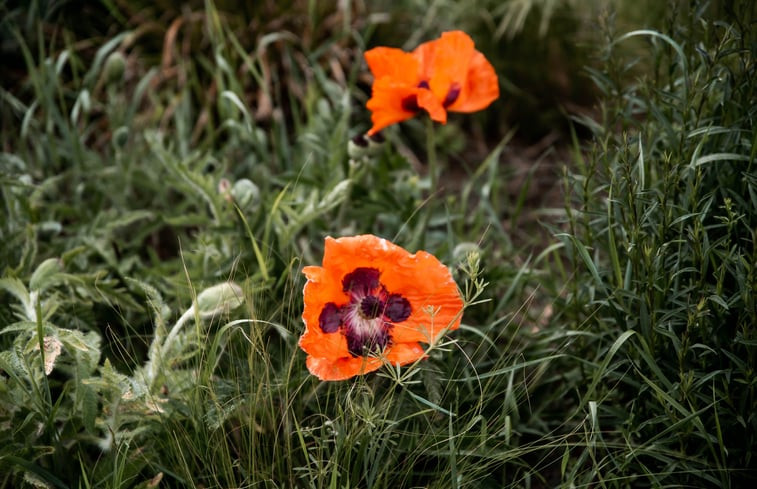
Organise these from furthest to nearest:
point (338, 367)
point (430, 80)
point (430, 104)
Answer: point (430, 80), point (430, 104), point (338, 367)

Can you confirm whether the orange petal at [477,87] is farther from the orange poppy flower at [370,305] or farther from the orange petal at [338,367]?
the orange petal at [338,367]

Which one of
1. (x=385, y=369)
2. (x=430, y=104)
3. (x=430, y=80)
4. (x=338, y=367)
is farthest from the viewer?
(x=430, y=80)

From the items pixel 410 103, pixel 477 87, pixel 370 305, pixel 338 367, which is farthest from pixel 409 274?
pixel 477 87

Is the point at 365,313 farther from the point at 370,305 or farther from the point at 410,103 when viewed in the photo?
the point at 410,103

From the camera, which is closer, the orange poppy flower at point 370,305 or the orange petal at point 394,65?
the orange poppy flower at point 370,305

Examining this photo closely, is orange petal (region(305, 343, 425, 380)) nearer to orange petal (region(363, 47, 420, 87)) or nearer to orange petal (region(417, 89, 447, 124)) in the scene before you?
orange petal (region(417, 89, 447, 124))

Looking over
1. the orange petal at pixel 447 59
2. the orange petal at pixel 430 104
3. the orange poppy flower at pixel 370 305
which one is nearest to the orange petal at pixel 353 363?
the orange poppy flower at pixel 370 305

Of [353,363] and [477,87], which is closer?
[353,363]

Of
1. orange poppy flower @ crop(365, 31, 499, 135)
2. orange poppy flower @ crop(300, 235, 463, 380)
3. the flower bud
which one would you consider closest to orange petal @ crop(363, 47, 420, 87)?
orange poppy flower @ crop(365, 31, 499, 135)
